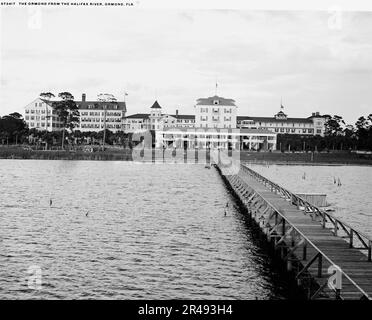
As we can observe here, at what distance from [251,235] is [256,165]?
39.4 metres

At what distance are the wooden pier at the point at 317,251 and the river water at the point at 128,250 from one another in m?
0.49

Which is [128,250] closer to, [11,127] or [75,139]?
[11,127]

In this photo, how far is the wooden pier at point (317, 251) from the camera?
8263mm

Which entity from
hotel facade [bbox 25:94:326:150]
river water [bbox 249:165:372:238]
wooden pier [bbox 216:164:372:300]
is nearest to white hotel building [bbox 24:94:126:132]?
hotel facade [bbox 25:94:326:150]

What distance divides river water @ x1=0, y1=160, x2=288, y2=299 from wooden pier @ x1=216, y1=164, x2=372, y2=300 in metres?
0.49

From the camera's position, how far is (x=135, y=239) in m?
14.6

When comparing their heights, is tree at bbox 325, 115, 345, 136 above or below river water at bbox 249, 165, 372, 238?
above

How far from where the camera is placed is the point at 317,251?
1045 centimetres

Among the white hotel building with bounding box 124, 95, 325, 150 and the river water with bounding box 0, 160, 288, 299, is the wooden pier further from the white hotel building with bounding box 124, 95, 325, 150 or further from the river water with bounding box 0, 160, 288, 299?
the white hotel building with bounding box 124, 95, 325, 150

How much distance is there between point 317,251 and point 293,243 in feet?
5.59

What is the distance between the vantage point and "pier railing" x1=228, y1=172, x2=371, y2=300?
8.47 meters

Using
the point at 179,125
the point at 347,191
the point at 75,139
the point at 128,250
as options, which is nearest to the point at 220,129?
the point at 179,125

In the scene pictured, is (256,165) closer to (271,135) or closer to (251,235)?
(271,135)

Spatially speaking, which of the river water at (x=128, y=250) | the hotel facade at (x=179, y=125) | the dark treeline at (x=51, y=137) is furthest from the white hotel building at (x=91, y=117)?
the river water at (x=128, y=250)
